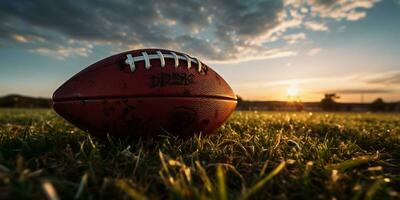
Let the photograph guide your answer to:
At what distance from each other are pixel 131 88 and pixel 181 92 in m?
0.39

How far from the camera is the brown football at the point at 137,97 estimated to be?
2.36m

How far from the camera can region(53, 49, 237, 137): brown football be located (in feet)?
7.73

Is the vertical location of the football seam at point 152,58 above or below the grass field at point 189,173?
above

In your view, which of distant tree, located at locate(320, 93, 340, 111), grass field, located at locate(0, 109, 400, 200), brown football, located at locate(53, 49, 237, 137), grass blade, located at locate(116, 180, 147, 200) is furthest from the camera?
distant tree, located at locate(320, 93, 340, 111)

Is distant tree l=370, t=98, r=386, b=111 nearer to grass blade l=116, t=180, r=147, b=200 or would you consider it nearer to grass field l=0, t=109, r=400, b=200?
grass field l=0, t=109, r=400, b=200

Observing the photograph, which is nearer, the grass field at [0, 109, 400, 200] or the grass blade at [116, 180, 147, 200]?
the grass blade at [116, 180, 147, 200]

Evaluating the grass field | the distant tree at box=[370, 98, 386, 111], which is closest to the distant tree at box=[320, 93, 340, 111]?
the distant tree at box=[370, 98, 386, 111]

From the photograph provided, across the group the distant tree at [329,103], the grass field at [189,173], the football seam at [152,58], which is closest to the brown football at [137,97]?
the football seam at [152,58]

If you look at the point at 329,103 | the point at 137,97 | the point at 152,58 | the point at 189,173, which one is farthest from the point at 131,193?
the point at 329,103

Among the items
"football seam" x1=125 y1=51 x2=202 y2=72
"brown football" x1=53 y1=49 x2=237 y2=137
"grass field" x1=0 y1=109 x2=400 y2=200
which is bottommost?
"grass field" x1=0 y1=109 x2=400 y2=200

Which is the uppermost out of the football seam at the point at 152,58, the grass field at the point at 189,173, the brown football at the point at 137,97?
the football seam at the point at 152,58

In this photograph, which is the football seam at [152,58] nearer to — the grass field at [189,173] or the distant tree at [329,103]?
the grass field at [189,173]

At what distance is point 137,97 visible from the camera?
2357 mm

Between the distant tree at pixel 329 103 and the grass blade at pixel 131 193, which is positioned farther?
the distant tree at pixel 329 103
